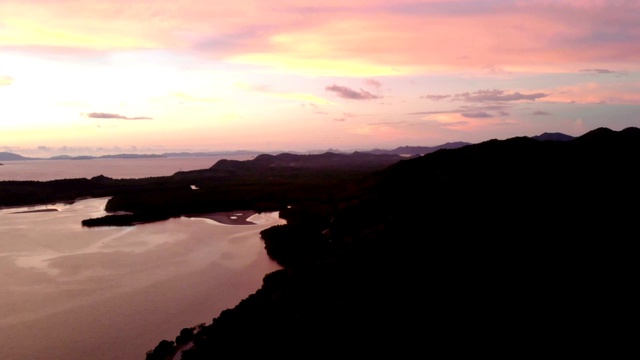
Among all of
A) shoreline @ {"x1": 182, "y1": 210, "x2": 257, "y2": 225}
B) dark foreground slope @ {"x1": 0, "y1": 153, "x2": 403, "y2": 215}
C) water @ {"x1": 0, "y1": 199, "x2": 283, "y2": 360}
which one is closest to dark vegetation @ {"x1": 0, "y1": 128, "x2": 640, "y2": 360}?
water @ {"x1": 0, "y1": 199, "x2": 283, "y2": 360}

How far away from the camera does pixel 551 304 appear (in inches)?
797

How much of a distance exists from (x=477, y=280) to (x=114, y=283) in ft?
104

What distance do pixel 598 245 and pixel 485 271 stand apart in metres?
6.74

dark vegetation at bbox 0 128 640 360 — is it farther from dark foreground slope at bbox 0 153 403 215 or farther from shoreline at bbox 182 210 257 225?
dark foreground slope at bbox 0 153 403 215

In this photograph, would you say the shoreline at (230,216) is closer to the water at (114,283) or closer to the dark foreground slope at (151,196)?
the dark foreground slope at (151,196)

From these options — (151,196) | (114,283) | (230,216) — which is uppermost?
(151,196)

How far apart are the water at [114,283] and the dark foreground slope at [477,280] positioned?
15.6 feet

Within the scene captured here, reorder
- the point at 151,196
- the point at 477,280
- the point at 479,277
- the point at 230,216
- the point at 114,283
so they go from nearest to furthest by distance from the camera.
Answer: the point at 477,280, the point at 479,277, the point at 114,283, the point at 230,216, the point at 151,196

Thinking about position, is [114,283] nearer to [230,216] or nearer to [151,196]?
[230,216]

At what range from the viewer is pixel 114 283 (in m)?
38.8

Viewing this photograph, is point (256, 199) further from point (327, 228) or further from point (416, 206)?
point (416, 206)

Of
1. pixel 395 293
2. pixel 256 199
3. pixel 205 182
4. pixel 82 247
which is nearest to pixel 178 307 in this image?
pixel 395 293

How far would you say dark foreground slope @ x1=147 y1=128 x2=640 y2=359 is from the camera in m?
19.2

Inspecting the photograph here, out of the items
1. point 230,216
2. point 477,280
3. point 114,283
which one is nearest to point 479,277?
point 477,280
